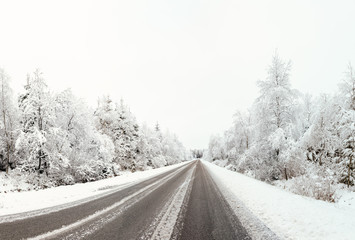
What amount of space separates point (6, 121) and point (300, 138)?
26.1m

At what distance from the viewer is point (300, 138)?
14000 millimetres

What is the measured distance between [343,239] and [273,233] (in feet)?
3.59

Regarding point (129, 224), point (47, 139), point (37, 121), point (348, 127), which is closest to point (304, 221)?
point (129, 224)

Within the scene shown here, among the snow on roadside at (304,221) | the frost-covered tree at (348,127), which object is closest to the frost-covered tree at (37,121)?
the snow on roadside at (304,221)

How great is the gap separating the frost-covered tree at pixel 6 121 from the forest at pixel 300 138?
2245cm

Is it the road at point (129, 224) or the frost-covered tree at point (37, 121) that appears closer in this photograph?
the road at point (129, 224)

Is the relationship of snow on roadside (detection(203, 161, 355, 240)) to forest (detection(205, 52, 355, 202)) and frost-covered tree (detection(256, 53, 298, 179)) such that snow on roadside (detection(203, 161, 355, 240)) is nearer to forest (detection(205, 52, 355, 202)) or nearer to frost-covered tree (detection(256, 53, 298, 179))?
forest (detection(205, 52, 355, 202))

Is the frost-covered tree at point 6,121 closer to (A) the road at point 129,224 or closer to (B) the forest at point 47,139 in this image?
(B) the forest at point 47,139

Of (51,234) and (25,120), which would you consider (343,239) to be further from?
(25,120)

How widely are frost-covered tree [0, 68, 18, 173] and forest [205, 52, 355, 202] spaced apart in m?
22.5

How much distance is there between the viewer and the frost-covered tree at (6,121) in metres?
15.8

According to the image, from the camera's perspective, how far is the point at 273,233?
3500 mm

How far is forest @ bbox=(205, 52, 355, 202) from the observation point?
36.5 feet

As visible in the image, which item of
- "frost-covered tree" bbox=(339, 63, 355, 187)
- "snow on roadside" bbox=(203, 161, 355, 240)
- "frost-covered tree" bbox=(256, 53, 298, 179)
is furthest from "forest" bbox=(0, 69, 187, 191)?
"frost-covered tree" bbox=(339, 63, 355, 187)
